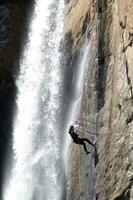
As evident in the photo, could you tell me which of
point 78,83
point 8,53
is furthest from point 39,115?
point 8,53

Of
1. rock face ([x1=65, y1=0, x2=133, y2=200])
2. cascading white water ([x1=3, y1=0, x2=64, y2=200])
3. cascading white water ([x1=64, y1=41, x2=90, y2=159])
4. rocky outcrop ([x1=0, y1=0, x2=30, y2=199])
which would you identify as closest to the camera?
rock face ([x1=65, y1=0, x2=133, y2=200])

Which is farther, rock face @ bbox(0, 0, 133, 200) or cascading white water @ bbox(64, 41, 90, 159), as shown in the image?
cascading white water @ bbox(64, 41, 90, 159)

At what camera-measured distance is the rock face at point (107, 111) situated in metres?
18.0

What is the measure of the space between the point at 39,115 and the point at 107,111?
9481 millimetres

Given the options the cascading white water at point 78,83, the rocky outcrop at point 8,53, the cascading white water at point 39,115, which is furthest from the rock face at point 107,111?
the rocky outcrop at point 8,53

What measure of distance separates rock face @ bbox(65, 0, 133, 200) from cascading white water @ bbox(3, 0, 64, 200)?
2525mm

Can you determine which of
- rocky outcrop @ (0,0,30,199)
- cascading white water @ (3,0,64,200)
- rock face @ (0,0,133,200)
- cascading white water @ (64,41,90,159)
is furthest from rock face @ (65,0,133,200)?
rocky outcrop @ (0,0,30,199)

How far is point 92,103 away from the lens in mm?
21922

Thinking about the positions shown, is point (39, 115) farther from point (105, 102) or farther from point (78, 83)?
point (105, 102)

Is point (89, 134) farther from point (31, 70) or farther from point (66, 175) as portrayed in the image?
point (31, 70)

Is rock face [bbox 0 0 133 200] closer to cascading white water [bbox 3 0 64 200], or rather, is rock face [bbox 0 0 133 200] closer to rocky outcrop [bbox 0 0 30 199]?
cascading white water [bbox 3 0 64 200]

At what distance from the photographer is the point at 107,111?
20.0 metres

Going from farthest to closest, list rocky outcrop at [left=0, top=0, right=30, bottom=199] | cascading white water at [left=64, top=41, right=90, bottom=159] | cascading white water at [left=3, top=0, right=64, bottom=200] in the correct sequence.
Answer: rocky outcrop at [left=0, top=0, right=30, bottom=199] < cascading white water at [left=3, top=0, right=64, bottom=200] < cascading white water at [left=64, top=41, right=90, bottom=159]

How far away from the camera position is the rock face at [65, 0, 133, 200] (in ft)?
59.0
